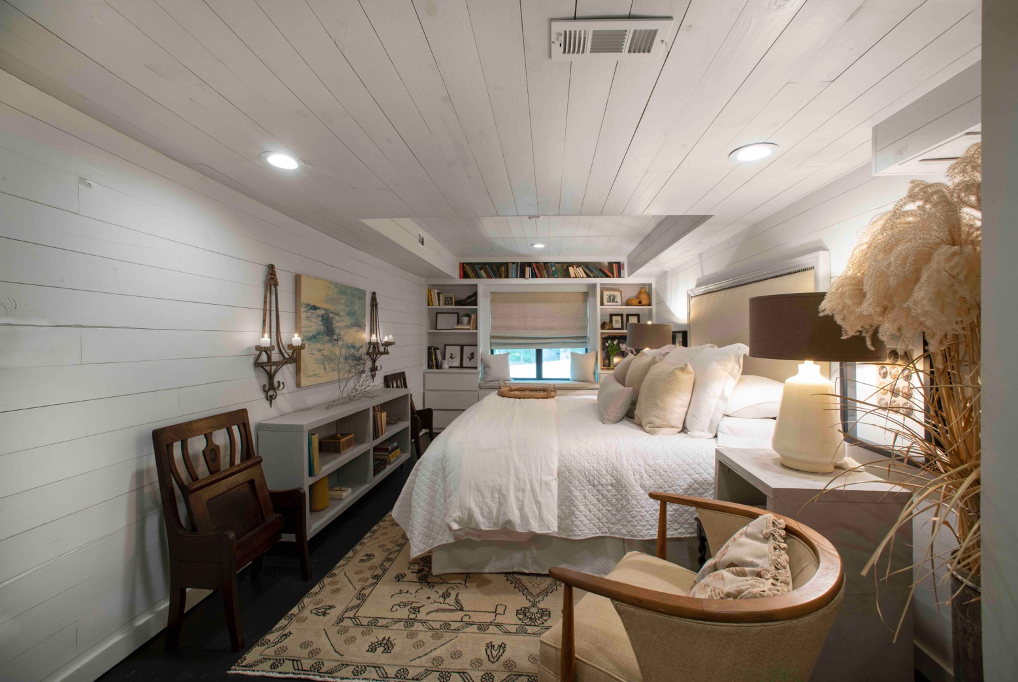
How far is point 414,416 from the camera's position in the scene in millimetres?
4176

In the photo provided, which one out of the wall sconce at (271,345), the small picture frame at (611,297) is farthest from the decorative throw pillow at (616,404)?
the small picture frame at (611,297)

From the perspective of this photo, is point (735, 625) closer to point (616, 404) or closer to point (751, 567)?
point (751, 567)

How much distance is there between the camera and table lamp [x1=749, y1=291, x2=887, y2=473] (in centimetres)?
147

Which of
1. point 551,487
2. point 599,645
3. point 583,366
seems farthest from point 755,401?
point 583,366

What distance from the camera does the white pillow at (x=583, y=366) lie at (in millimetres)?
5371

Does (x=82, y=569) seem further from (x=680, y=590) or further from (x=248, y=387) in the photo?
(x=680, y=590)

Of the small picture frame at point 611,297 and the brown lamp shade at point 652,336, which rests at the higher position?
the small picture frame at point 611,297

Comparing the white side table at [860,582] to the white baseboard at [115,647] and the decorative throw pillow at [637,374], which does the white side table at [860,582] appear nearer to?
the decorative throw pillow at [637,374]

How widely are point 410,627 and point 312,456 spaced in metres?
1.15

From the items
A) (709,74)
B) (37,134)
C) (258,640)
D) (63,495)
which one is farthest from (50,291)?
(709,74)

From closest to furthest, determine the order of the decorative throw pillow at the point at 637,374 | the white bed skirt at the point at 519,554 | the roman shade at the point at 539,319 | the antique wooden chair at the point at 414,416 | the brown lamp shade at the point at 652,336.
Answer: the white bed skirt at the point at 519,554
the decorative throw pillow at the point at 637,374
the brown lamp shade at the point at 652,336
the antique wooden chair at the point at 414,416
the roman shade at the point at 539,319

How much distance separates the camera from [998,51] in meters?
0.77

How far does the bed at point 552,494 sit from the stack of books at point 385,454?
141cm

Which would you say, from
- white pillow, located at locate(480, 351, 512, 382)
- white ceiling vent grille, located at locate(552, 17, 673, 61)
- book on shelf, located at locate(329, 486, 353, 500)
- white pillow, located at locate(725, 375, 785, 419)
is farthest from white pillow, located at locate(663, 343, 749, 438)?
white pillow, located at locate(480, 351, 512, 382)
